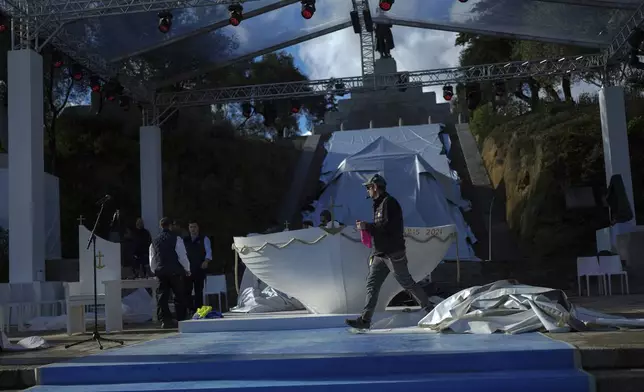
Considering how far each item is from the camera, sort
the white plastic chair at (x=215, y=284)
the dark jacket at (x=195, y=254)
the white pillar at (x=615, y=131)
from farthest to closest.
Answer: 1. the white pillar at (x=615, y=131)
2. the white plastic chair at (x=215, y=284)
3. the dark jacket at (x=195, y=254)

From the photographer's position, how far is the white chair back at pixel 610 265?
10961 millimetres

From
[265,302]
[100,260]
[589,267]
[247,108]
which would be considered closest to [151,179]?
[247,108]

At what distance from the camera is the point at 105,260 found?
25.8 feet

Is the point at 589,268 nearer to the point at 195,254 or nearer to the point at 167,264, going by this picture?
the point at 195,254

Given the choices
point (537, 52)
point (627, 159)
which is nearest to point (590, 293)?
point (627, 159)

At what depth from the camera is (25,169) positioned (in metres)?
10.1

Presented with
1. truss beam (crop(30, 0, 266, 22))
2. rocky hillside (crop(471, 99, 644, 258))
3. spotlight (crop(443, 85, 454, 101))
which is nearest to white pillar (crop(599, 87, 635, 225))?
rocky hillside (crop(471, 99, 644, 258))

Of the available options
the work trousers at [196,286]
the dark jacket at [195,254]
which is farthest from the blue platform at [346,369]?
the work trousers at [196,286]

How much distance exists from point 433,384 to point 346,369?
506 millimetres

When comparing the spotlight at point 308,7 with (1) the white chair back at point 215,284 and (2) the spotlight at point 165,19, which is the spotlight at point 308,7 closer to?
(2) the spotlight at point 165,19

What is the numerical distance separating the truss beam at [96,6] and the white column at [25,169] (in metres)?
0.67

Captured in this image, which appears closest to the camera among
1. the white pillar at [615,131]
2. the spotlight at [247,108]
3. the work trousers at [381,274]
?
the work trousers at [381,274]

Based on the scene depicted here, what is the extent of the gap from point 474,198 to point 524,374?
Result: 1574 centimetres

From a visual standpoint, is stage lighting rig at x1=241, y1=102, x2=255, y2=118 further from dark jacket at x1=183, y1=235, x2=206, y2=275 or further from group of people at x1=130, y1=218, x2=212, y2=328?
dark jacket at x1=183, y1=235, x2=206, y2=275
